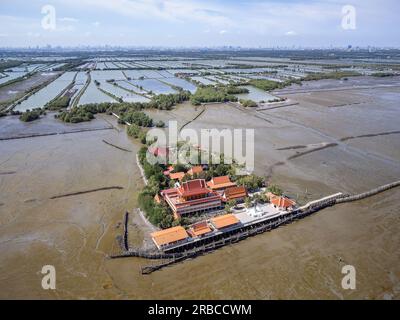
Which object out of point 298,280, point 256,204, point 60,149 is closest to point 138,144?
point 60,149

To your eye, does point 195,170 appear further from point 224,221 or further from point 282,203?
point 282,203

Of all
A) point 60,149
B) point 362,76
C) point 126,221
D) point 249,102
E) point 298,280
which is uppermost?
point 362,76

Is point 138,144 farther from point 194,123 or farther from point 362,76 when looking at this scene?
point 362,76

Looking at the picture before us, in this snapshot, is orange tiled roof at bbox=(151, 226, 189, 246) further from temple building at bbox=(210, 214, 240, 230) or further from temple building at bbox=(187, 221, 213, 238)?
temple building at bbox=(210, 214, 240, 230)

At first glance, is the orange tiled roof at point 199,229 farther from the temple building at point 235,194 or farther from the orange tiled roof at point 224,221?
the temple building at point 235,194

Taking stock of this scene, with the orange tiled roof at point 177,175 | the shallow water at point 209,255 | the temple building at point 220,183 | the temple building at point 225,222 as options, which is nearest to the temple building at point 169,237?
the shallow water at point 209,255

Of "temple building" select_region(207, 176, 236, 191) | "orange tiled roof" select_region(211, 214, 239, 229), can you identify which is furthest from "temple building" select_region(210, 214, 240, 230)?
"temple building" select_region(207, 176, 236, 191)
